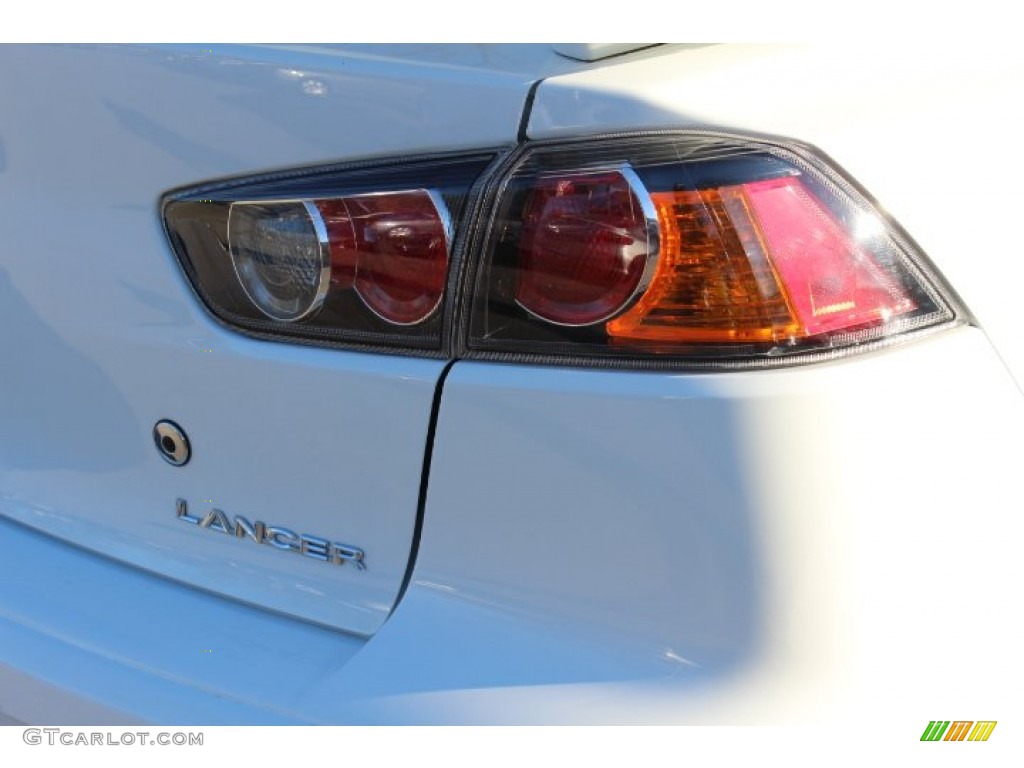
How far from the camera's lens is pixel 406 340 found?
5.16 feet

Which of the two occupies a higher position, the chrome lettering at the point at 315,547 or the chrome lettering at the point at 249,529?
the chrome lettering at the point at 315,547

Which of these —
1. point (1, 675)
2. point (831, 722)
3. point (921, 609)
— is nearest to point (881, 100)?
point (921, 609)

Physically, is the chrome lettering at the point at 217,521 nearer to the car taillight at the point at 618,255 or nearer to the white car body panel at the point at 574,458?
the white car body panel at the point at 574,458

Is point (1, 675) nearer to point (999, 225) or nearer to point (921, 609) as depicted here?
point (921, 609)

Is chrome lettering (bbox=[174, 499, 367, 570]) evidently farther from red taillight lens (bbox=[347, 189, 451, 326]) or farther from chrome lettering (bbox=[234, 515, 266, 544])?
red taillight lens (bbox=[347, 189, 451, 326])

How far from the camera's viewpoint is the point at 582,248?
149cm

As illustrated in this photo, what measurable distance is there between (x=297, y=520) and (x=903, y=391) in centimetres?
79

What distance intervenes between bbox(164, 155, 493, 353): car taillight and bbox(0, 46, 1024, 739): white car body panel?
3cm

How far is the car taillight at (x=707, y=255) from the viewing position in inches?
56.7

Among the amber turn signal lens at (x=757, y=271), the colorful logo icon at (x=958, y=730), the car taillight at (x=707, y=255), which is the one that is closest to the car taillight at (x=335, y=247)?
the car taillight at (x=707, y=255)

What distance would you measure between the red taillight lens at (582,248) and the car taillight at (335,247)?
93mm

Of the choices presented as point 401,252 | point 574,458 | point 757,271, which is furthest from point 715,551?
point 401,252

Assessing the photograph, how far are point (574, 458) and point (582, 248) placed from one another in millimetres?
241

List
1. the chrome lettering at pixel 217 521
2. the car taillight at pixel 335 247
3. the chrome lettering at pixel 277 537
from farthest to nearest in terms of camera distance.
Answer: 1. the chrome lettering at pixel 217 521
2. the chrome lettering at pixel 277 537
3. the car taillight at pixel 335 247
